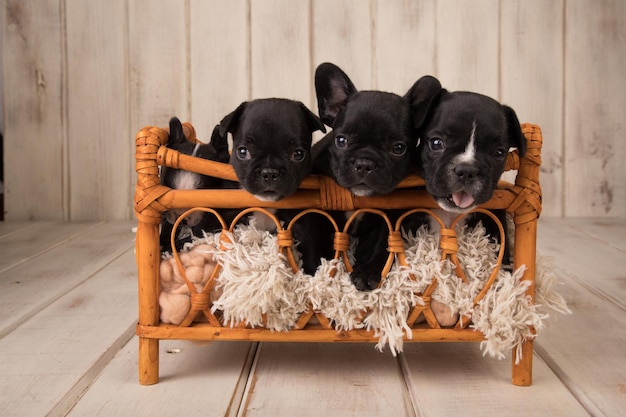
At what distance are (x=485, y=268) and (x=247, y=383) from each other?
51cm

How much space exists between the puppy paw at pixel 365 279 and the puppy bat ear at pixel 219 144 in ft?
1.42

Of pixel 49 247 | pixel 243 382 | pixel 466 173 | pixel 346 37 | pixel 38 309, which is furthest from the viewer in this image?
pixel 346 37

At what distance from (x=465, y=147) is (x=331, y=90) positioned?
0.37m

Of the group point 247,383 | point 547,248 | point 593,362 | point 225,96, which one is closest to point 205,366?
point 247,383

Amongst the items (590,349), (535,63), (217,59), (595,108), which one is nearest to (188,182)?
(590,349)

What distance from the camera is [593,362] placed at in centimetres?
143

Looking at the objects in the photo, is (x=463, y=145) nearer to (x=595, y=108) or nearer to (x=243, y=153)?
(x=243, y=153)

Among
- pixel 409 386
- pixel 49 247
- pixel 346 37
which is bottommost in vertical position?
pixel 409 386

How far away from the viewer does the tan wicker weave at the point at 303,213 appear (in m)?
1.28

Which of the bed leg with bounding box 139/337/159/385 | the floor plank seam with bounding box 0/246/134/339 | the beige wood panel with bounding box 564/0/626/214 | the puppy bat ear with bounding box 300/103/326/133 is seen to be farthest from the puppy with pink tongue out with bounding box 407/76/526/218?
the beige wood panel with bounding box 564/0/626/214

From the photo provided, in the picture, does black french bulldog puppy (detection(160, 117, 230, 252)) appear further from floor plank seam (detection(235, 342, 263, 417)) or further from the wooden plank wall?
the wooden plank wall

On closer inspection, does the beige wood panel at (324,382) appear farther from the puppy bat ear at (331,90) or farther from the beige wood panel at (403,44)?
the beige wood panel at (403,44)

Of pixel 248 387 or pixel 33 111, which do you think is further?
pixel 33 111

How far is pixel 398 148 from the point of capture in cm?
136
